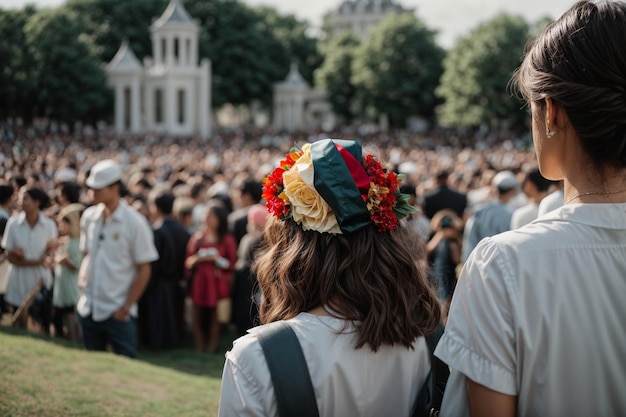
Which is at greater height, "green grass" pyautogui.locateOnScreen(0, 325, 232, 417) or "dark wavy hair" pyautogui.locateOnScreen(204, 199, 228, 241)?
"dark wavy hair" pyautogui.locateOnScreen(204, 199, 228, 241)

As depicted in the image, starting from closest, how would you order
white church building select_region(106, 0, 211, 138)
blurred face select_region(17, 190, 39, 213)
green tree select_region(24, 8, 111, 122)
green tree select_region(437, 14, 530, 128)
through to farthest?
blurred face select_region(17, 190, 39, 213)
green tree select_region(24, 8, 111, 122)
white church building select_region(106, 0, 211, 138)
green tree select_region(437, 14, 530, 128)

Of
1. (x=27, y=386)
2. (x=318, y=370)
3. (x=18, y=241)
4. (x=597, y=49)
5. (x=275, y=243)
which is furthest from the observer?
(x=18, y=241)

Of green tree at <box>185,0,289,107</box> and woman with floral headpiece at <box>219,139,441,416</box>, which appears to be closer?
woman with floral headpiece at <box>219,139,441,416</box>

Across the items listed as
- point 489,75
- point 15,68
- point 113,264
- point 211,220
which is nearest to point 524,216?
point 211,220

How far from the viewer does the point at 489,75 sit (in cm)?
4922

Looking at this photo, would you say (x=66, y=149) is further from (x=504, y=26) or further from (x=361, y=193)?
(x=504, y=26)

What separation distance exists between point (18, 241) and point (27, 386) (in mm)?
2644

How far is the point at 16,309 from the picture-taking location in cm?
728

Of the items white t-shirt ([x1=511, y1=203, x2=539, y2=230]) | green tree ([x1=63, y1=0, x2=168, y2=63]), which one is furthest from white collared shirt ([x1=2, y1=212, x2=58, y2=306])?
green tree ([x1=63, y1=0, x2=168, y2=63])

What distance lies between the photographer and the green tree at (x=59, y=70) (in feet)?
39.2

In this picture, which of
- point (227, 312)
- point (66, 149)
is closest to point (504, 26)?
point (66, 149)

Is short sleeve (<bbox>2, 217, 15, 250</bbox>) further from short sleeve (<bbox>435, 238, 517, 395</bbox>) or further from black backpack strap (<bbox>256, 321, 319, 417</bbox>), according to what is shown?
short sleeve (<bbox>435, 238, 517, 395</bbox>)

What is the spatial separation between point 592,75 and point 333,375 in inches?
43.6

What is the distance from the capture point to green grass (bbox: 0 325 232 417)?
4320mm
